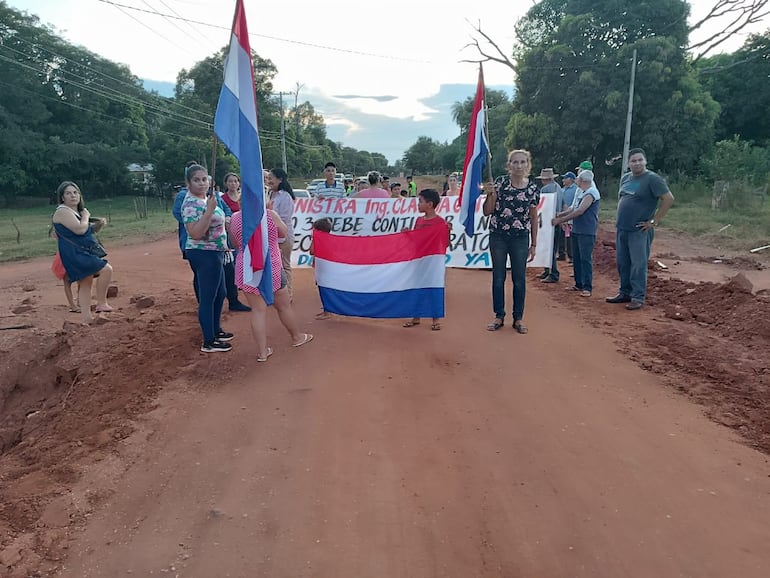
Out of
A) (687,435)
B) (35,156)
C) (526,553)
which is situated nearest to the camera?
(526,553)

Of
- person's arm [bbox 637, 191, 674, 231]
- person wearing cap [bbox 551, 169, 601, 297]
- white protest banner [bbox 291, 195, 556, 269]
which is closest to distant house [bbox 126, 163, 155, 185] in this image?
white protest banner [bbox 291, 195, 556, 269]

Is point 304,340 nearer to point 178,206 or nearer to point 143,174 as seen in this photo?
point 178,206

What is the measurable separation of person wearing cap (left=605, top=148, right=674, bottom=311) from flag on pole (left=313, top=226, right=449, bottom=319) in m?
2.60

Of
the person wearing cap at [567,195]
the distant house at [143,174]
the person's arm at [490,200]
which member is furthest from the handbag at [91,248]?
the distant house at [143,174]

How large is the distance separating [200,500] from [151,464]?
1.90ft

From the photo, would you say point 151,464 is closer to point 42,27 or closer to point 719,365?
point 719,365

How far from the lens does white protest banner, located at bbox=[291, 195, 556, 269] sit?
8.60m

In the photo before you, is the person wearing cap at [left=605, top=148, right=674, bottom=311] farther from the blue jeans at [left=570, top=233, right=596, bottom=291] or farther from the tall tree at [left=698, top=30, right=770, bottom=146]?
the tall tree at [left=698, top=30, right=770, bottom=146]

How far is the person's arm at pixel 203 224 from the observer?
4520 millimetres

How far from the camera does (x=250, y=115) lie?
445 cm

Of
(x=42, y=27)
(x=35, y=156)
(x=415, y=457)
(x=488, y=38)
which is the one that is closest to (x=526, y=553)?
(x=415, y=457)

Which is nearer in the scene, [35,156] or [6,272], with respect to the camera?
[6,272]

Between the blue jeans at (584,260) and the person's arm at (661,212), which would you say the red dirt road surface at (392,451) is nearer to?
the person's arm at (661,212)

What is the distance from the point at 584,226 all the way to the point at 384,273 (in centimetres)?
330
